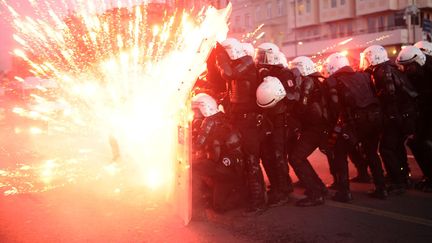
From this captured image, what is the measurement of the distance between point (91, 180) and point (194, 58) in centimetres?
345

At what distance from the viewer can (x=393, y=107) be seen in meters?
6.29

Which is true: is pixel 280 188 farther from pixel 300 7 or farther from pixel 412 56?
pixel 300 7

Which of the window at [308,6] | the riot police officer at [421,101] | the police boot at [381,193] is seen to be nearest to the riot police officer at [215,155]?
the police boot at [381,193]

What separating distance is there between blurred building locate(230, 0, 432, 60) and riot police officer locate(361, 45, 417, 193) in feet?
89.1

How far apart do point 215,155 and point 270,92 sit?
3.42 feet

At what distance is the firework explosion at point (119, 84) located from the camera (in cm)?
634

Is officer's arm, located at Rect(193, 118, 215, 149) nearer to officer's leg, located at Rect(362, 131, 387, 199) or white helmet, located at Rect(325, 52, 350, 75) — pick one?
white helmet, located at Rect(325, 52, 350, 75)

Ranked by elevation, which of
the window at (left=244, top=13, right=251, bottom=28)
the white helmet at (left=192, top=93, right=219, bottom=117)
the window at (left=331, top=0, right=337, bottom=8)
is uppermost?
the window at (left=244, top=13, right=251, bottom=28)

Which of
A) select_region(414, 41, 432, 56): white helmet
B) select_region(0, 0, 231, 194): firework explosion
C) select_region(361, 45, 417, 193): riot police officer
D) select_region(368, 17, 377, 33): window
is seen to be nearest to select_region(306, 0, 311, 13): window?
A: select_region(368, 17, 377, 33): window

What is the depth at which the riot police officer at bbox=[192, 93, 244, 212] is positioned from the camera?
5.54 meters

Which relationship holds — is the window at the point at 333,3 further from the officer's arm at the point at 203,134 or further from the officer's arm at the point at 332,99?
the officer's arm at the point at 203,134

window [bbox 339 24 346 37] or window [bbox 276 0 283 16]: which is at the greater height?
window [bbox 276 0 283 16]

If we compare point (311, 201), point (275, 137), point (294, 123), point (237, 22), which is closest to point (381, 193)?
point (311, 201)

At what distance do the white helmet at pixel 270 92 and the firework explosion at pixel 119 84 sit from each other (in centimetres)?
81
